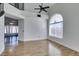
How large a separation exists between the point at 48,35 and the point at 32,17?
292cm

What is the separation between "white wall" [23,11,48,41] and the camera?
9742 mm

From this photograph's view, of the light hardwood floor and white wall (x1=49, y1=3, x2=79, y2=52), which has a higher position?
white wall (x1=49, y1=3, x2=79, y2=52)

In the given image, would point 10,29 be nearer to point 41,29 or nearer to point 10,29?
point 10,29

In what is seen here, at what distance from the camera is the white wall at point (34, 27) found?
974cm

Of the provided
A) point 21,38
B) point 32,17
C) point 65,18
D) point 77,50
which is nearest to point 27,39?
point 21,38

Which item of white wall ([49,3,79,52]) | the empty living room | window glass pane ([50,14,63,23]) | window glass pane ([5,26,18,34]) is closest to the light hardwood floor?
the empty living room

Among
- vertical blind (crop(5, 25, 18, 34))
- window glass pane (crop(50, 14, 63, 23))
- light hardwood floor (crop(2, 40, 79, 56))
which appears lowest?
light hardwood floor (crop(2, 40, 79, 56))

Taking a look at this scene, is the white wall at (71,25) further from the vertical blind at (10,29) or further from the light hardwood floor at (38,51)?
the vertical blind at (10,29)

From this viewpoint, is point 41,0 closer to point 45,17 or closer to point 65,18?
point 65,18

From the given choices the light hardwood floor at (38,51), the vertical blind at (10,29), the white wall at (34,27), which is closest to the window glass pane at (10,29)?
the vertical blind at (10,29)

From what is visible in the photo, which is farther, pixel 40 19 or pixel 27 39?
pixel 40 19

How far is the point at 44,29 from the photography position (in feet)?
38.5

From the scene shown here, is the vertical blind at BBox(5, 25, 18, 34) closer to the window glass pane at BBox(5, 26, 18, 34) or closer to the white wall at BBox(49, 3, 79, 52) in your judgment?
the window glass pane at BBox(5, 26, 18, 34)

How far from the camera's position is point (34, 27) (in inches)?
414
